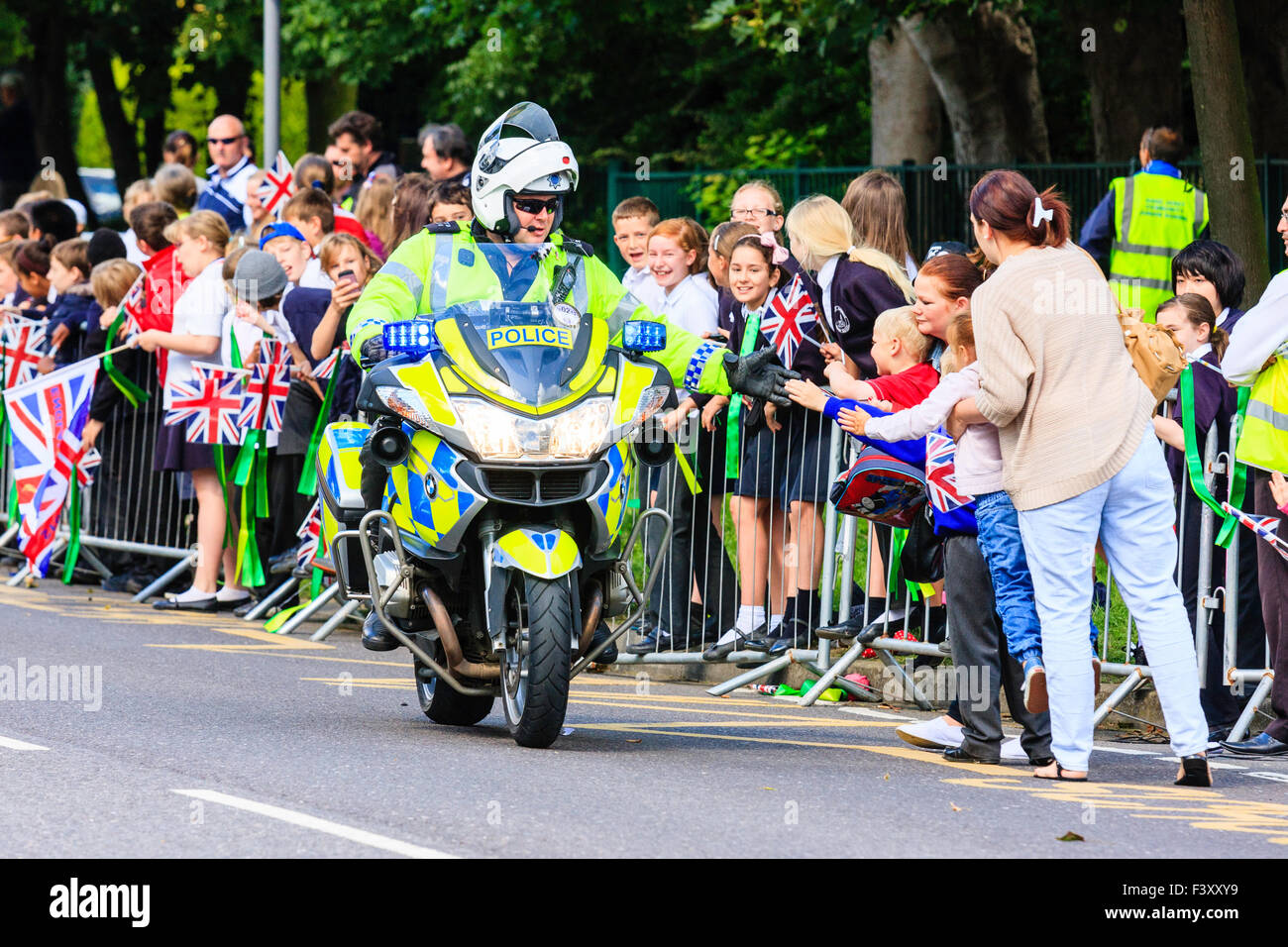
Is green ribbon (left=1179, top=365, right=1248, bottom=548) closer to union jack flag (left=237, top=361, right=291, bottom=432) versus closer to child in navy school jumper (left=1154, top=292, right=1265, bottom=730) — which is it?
child in navy school jumper (left=1154, top=292, right=1265, bottom=730)

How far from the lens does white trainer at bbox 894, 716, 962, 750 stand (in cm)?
802

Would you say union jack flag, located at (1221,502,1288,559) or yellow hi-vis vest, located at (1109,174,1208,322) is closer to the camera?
union jack flag, located at (1221,502,1288,559)

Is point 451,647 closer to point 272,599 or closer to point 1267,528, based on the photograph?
point 1267,528

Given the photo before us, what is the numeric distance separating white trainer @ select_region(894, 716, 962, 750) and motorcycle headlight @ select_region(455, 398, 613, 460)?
5.86 ft

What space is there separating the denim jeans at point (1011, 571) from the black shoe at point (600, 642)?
1378 mm

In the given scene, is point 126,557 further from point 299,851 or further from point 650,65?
point 650,65

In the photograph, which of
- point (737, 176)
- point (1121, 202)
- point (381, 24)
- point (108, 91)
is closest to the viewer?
point (1121, 202)

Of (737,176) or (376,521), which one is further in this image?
(737,176)

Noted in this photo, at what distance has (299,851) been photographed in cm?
562

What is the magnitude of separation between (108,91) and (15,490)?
24929 mm

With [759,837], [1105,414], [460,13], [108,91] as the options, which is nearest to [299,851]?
[759,837]

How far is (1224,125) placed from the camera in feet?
47.3

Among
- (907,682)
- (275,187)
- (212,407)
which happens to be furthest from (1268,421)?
(275,187)

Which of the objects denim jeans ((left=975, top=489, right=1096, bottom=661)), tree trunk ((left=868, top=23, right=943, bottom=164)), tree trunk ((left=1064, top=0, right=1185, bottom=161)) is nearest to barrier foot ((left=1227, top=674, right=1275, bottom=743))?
denim jeans ((left=975, top=489, right=1096, bottom=661))
